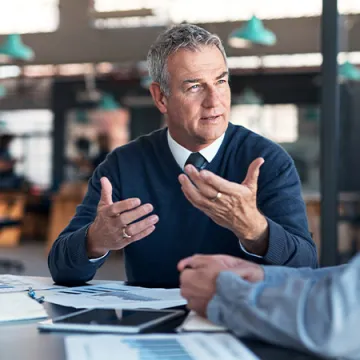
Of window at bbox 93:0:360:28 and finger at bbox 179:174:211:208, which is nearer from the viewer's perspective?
finger at bbox 179:174:211:208

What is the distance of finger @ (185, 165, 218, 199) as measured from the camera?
4.90 feet

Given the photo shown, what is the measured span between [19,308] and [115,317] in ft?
0.77

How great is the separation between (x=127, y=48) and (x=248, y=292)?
10.7 meters

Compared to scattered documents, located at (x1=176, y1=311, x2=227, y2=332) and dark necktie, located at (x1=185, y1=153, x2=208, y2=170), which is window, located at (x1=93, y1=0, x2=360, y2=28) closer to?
dark necktie, located at (x1=185, y1=153, x2=208, y2=170)

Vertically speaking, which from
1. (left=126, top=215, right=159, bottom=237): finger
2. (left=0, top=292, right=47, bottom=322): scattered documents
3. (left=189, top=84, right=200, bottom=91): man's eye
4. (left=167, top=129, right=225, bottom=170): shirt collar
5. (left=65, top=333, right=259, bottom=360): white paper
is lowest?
(left=0, top=292, right=47, bottom=322): scattered documents

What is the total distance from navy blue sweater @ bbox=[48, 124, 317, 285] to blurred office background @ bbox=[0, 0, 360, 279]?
284 centimetres

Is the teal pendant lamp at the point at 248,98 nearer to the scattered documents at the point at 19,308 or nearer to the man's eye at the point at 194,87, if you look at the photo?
the man's eye at the point at 194,87

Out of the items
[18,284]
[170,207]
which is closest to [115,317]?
[18,284]

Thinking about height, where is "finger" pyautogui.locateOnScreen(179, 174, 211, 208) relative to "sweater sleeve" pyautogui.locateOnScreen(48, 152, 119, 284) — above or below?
above

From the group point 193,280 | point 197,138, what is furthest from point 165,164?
point 193,280

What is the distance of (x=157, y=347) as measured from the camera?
1020 mm

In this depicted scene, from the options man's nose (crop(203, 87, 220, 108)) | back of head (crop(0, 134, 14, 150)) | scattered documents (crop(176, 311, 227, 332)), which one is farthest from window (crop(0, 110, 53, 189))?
→ scattered documents (crop(176, 311, 227, 332))

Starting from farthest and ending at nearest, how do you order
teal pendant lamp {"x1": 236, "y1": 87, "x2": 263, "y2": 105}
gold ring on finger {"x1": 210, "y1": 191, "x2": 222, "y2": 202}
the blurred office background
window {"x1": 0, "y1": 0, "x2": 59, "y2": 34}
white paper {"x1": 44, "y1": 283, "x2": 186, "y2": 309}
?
1. teal pendant lamp {"x1": 236, "y1": 87, "x2": 263, "y2": 105}
2. window {"x1": 0, "y1": 0, "x2": 59, "y2": 34}
3. the blurred office background
4. gold ring on finger {"x1": 210, "y1": 191, "x2": 222, "y2": 202}
5. white paper {"x1": 44, "y1": 283, "x2": 186, "y2": 309}

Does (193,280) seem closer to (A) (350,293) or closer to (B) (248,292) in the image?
(B) (248,292)
